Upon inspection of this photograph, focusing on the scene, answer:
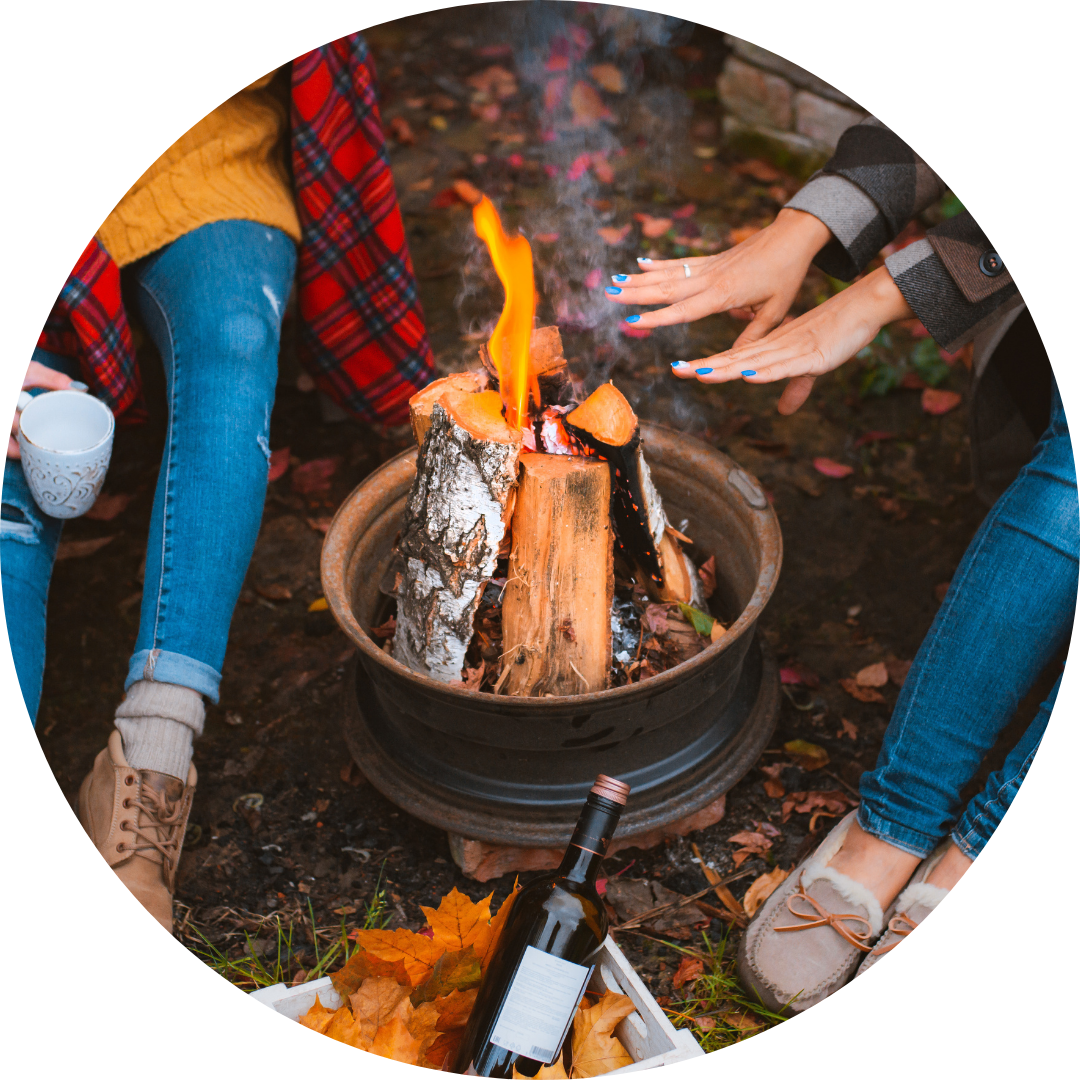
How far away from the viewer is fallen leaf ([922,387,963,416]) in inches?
130

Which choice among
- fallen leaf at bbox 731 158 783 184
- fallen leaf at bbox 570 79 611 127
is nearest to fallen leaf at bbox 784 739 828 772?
fallen leaf at bbox 731 158 783 184

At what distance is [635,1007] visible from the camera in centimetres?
163

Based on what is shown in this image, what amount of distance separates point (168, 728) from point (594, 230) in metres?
3.14

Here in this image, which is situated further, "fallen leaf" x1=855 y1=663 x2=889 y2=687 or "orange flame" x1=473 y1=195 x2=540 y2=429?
"fallen leaf" x1=855 y1=663 x2=889 y2=687

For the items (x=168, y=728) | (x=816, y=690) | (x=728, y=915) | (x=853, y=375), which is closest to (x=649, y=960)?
(x=728, y=915)

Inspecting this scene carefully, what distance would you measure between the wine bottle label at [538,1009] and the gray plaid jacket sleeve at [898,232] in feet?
4.52

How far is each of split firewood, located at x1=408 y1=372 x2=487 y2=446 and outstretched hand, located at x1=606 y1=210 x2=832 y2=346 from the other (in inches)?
12.4

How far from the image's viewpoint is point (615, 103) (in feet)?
16.0

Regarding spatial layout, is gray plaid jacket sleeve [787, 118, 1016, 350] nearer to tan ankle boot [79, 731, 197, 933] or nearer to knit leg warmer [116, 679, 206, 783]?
knit leg warmer [116, 679, 206, 783]

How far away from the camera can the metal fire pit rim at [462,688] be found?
1.75 metres

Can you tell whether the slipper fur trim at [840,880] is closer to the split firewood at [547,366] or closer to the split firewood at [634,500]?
the split firewood at [634,500]

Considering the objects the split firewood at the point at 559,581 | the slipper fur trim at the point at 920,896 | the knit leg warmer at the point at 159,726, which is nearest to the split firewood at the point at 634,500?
the split firewood at the point at 559,581

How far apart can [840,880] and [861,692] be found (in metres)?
0.74

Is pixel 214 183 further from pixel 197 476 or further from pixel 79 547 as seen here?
pixel 79 547
